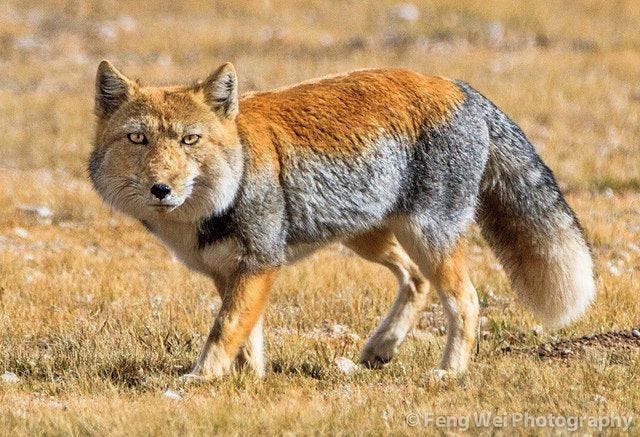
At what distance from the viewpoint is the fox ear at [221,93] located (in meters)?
7.16

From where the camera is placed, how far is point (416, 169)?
7781 mm

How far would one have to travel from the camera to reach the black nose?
Answer: 6.63m

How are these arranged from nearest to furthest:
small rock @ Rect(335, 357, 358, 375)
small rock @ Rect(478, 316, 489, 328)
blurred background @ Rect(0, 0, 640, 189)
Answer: small rock @ Rect(335, 357, 358, 375) < small rock @ Rect(478, 316, 489, 328) < blurred background @ Rect(0, 0, 640, 189)

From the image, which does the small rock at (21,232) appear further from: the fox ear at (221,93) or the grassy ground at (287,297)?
the fox ear at (221,93)

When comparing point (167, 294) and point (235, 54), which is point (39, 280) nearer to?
point (167, 294)

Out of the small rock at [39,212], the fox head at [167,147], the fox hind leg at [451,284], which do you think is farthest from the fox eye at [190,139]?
the small rock at [39,212]

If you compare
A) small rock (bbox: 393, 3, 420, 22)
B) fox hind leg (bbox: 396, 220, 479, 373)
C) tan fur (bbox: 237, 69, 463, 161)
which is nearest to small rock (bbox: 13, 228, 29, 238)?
tan fur (bbox: 237, 69, 463, 161)

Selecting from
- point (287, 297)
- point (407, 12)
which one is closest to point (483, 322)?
point (287, 297)

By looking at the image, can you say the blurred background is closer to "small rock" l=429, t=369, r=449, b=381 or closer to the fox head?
"small rock" l=429, t=369, r=449, b=381

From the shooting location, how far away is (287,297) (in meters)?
9.85

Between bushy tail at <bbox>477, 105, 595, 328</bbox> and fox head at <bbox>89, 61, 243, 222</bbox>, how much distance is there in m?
2.04

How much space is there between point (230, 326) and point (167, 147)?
3.78 feet

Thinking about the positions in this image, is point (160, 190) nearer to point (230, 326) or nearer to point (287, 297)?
point (230, 326)

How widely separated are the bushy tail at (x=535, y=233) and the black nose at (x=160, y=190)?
2543mm
